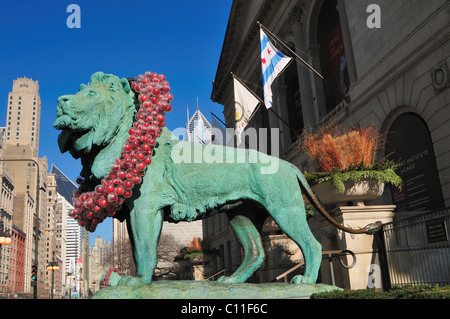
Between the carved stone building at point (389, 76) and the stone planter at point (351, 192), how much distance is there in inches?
32.7

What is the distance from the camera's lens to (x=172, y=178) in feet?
14.4

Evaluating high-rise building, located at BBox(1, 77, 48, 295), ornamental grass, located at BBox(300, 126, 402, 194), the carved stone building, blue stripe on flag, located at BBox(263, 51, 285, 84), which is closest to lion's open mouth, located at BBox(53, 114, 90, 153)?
ornamental grass, located at BBox(300, 126, 402, 194)

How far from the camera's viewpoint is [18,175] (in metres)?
134

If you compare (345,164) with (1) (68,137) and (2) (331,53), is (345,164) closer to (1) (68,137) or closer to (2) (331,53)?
(1) (68,137)

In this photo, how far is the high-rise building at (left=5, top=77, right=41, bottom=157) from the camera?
15612cm

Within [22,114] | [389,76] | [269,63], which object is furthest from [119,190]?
[22,114]

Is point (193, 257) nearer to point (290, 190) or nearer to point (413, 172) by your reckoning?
point (413, 172)

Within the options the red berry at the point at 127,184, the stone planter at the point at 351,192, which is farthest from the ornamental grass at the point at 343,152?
the red berry at the point at 127,184

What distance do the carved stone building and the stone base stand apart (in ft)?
15.4

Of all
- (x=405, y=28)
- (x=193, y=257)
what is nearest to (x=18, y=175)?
(x=193, y=257)

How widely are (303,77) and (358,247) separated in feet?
70.2

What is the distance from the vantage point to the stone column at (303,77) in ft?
86.8

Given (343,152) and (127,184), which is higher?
(343,152)

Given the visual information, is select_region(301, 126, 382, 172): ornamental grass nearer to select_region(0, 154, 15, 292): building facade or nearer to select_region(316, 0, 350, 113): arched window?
select_region(316, 0, 350, 113): arched window
